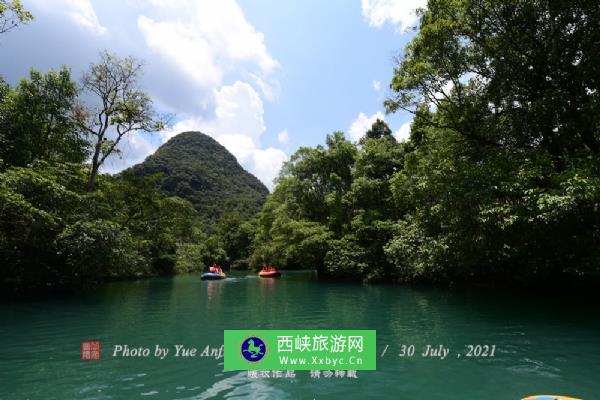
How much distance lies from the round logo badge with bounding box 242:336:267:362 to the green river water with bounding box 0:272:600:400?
40cm

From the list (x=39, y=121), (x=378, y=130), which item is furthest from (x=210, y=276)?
(x=378, y=130)

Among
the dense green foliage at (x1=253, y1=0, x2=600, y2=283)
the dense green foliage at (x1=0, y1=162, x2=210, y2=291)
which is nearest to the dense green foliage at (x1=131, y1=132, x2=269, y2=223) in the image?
the dense green foliage at (x1=0, y1=162, x2=210, y2=291)

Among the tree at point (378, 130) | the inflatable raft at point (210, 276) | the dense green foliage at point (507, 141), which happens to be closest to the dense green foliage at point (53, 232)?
the inflatable raft at point (210, 276)

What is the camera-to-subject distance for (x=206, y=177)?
4646 inches

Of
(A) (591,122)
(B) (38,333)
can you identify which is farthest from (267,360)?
(A) (591,122)

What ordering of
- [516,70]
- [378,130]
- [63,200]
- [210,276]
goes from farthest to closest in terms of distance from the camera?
[378,130], [210,276], [63,200], [516,70]

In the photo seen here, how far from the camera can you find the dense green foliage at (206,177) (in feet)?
331

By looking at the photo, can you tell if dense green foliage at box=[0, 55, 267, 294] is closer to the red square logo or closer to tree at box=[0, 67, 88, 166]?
tree at box=[0, 67, 88, 166]

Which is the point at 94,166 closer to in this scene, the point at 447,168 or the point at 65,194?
the point at 65,194

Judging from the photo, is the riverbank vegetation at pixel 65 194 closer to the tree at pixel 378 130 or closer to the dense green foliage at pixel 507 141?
the dense green foliage at pixel 507 141

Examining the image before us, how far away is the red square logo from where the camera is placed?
24.6ft

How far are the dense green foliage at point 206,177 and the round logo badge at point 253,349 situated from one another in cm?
7695

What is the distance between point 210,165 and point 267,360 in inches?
5194

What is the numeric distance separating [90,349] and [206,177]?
113 meters
